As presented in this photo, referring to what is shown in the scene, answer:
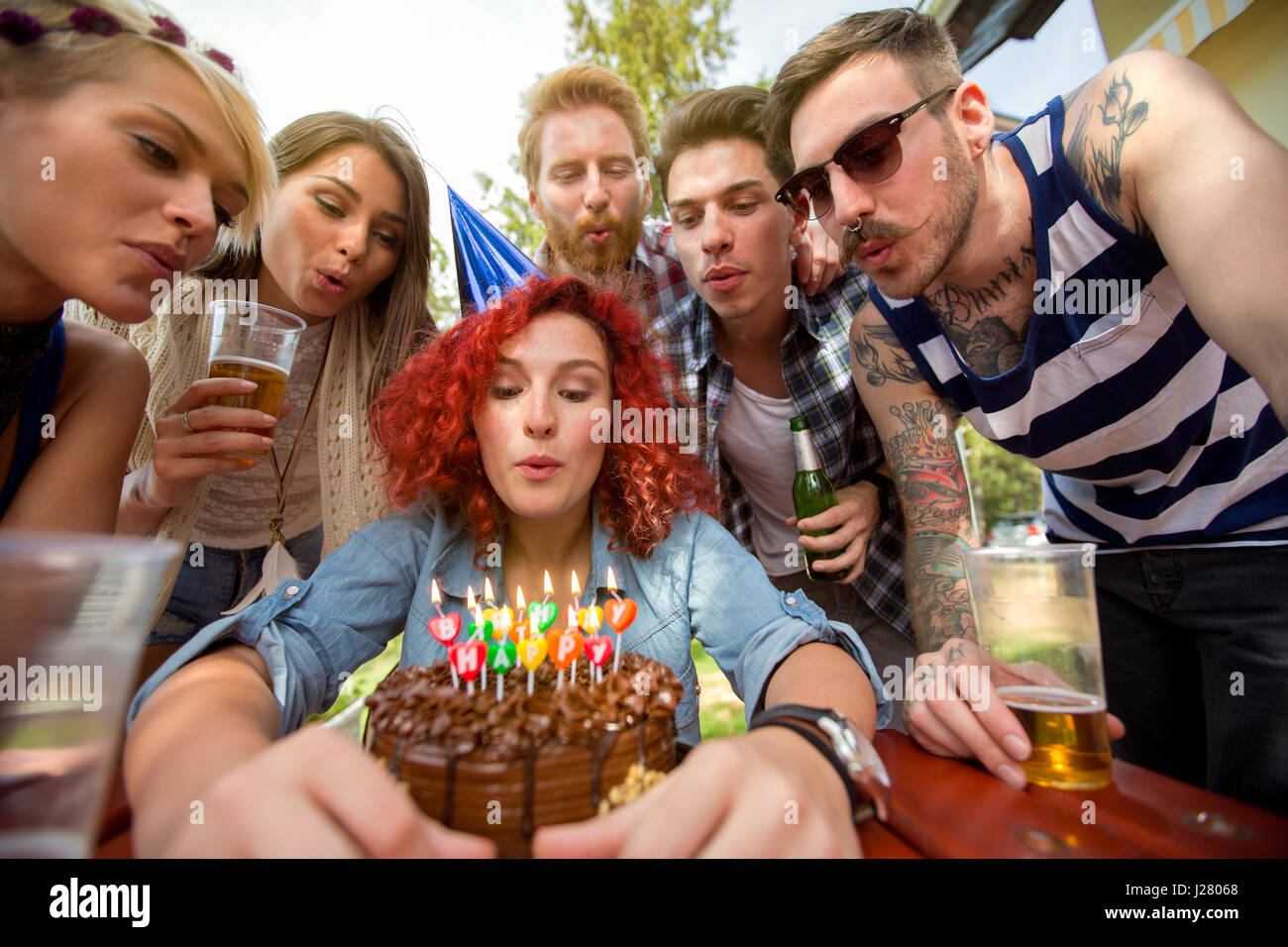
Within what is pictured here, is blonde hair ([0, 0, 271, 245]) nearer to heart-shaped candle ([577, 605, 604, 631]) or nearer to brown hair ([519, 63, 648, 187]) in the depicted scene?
heart-shaped candle ([577, 605, 604, 631])

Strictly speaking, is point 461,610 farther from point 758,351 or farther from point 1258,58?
point 1258,58

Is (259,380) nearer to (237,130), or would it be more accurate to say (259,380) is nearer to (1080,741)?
(237,130)

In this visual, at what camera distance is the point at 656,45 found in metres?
6.99

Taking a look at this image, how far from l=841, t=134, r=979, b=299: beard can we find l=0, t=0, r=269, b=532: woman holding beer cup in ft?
6.38

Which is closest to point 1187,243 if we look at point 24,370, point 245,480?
point 24,370

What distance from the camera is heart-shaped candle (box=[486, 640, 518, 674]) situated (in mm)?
1258

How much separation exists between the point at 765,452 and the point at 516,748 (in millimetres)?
2386

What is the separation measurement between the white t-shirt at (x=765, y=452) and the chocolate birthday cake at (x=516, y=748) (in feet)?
6.86

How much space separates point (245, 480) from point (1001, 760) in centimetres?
318

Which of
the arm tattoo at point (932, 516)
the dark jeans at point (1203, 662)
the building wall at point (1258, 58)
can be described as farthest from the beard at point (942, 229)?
the building wall at point (1258, 58)

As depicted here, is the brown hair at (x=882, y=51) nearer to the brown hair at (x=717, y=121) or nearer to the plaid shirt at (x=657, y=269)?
the brown hair at (x=717, y=121)

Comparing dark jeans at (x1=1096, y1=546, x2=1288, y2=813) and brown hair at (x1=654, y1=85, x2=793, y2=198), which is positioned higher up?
brown hair at (x1=654, y1=85, x2=793, y2=198)

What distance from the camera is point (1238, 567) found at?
203 cm

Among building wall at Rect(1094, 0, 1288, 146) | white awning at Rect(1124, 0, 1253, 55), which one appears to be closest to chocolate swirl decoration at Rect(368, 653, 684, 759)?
white awning at Rect(1124, 0, 1253, 55)
